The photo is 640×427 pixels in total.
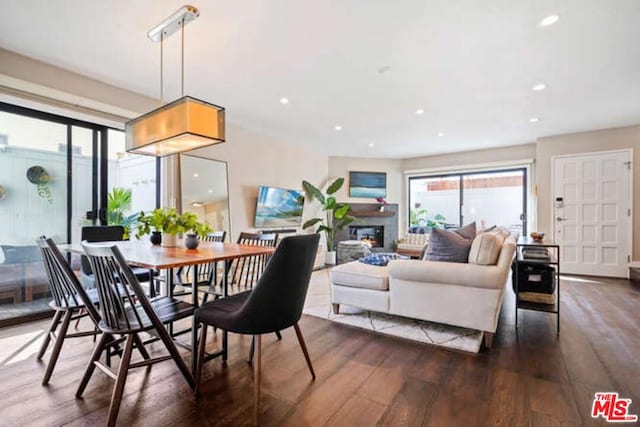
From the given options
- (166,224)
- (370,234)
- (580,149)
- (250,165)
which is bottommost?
(370,234)

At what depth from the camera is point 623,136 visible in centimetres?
Result: 481

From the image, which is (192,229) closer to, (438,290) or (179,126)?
(179,126)

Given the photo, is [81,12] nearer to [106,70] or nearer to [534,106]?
[106,70]

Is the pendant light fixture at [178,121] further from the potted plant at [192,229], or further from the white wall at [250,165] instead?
the white wall at [250,165]

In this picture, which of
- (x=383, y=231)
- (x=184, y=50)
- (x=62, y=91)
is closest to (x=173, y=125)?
(x=184, y=50)

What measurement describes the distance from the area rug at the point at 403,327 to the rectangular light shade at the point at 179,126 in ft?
6.67

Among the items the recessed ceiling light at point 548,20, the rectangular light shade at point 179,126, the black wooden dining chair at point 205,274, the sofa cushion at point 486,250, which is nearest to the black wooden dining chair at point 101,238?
the black wooden dining chair at point 205,274

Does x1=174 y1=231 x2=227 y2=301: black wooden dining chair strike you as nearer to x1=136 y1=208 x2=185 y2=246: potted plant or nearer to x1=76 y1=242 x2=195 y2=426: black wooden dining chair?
x1=136 y1=208 x2=185 y2=246: potted plant

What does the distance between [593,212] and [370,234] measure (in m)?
4.15

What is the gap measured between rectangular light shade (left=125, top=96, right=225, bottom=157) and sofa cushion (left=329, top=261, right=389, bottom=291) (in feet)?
5.69

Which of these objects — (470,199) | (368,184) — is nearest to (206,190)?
(368,184)

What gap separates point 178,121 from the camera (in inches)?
83.5

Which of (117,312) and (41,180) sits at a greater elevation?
(41,180)

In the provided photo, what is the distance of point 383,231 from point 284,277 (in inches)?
234
